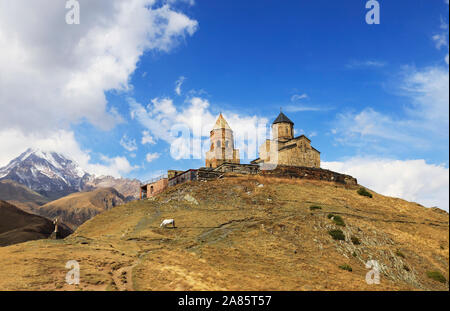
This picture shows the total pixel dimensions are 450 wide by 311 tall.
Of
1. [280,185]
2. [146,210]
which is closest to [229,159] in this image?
[280,185]

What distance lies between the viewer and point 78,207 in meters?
144

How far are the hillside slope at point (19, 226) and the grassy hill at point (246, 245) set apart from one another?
114 feet

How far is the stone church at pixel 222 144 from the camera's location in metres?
69.6

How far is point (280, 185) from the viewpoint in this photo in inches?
1844

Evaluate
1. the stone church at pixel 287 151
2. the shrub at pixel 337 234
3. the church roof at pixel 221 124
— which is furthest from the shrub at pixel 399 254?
the church roof at pixel 221 124

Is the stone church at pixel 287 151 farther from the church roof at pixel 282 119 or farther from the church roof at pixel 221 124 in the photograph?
the church roof at pixel 221 124

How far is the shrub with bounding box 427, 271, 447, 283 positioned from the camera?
2722 cm

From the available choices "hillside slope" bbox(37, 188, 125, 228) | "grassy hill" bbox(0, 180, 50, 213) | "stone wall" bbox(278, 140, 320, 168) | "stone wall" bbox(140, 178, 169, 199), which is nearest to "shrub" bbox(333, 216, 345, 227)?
"stone wall" bbox(140, 178, 169, 199)

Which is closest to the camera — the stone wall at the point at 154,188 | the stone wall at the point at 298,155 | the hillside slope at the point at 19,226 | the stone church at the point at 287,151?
the stone wall at the point at 154,188

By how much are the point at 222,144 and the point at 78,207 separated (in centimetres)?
10551

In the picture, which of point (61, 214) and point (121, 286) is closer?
point (121, 286)
